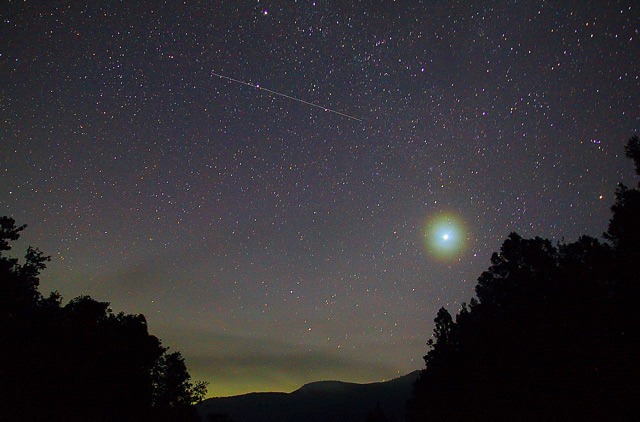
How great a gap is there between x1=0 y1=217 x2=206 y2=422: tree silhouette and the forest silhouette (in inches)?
3.3

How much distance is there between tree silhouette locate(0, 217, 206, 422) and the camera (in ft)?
64.2

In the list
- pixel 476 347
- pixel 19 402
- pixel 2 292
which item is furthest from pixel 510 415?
pixel 2 292

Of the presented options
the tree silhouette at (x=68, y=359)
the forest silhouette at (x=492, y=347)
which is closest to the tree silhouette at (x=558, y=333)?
the forest silhouette at (x=492, y=347)

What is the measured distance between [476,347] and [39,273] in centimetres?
3115

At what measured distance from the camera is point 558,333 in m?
17.3

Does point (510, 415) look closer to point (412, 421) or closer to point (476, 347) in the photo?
point (476, 347)

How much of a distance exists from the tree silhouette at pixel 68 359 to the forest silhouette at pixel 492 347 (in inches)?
3.3

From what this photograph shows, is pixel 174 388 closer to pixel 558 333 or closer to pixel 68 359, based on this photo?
pixel 68 359

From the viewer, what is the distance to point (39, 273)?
24.1 meters

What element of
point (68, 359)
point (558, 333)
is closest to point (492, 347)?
point (558, 333)

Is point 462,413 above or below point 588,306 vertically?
below


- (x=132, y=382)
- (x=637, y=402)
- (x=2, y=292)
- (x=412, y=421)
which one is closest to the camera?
(x=637, y=402)

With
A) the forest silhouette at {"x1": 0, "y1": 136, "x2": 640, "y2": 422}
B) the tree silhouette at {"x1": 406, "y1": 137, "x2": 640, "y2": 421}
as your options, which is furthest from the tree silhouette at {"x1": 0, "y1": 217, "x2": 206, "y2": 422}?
the tree silhouette at {"x1": 406, "y1": 137, "x2": 640, "y2": 421}

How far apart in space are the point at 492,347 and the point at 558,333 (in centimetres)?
567
